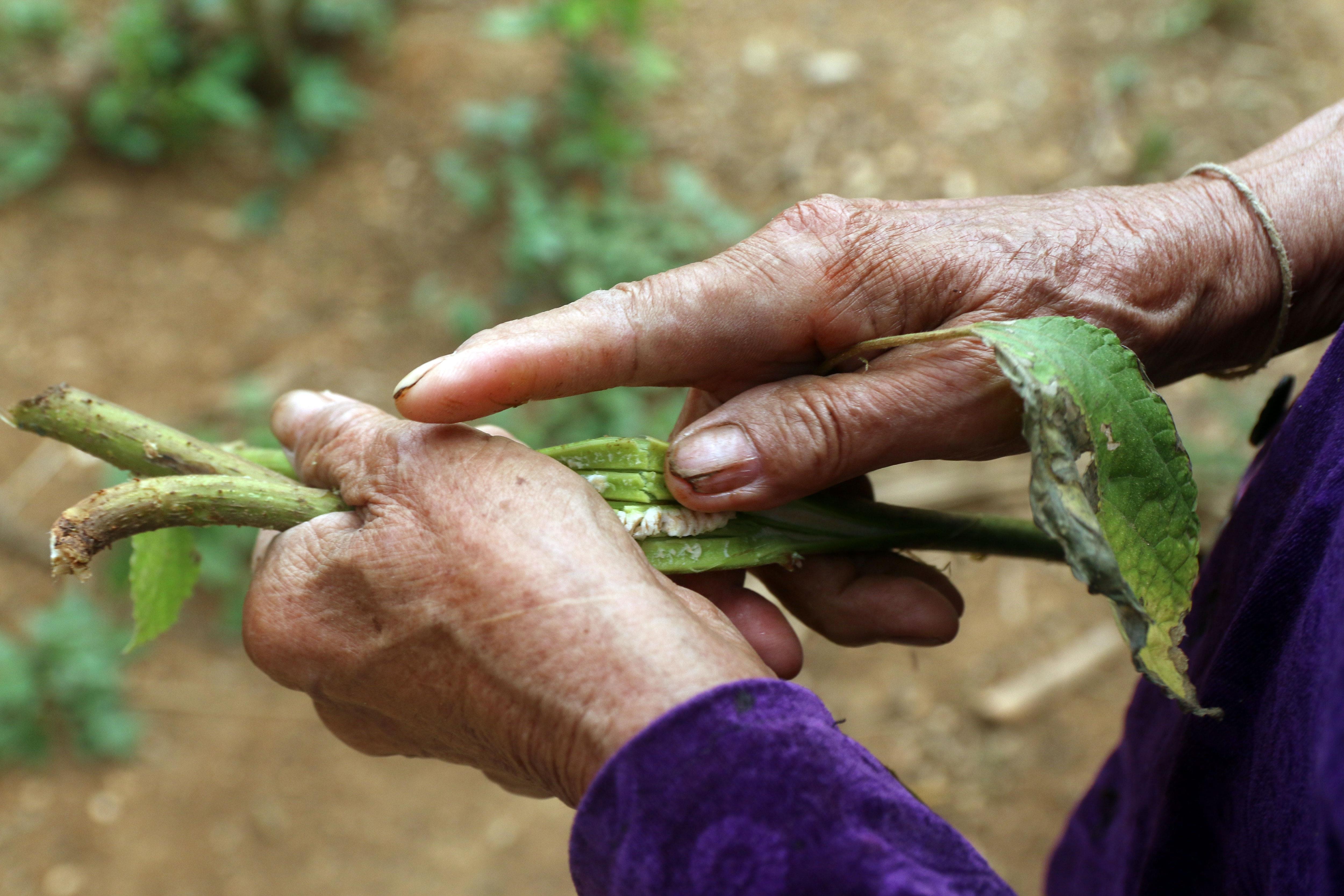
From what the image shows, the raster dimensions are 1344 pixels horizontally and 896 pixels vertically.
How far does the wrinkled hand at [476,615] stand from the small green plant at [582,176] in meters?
2.41

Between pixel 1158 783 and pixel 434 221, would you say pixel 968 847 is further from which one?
pixel 434 221

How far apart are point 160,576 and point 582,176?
10.0 ft

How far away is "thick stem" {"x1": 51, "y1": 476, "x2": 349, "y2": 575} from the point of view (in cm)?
116

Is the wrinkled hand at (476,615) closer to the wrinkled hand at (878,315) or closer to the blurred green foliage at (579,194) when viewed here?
the wrinkled hand at (878,315)

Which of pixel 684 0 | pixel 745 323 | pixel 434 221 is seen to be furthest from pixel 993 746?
pixel 684 0

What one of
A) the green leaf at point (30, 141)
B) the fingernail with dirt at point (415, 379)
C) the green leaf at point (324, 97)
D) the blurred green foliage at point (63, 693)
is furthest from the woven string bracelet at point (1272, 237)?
the green leaf at point (30, 141)

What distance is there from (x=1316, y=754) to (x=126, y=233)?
15.3 ft

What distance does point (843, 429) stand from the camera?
51.1 inches

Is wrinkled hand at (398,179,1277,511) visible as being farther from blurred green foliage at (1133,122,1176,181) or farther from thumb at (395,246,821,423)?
blurred green foliage at (1133,122,1176,181)

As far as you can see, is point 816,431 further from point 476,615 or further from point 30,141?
point 30,141

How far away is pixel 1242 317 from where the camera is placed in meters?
1.41

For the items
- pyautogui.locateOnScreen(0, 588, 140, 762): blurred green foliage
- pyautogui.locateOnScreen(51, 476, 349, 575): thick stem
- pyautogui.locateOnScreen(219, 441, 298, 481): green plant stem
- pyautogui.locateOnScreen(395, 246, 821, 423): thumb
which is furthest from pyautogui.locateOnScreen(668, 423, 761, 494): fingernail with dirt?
pyautogui.locateOnScreen(0, 588, 140, 762): blurred green foliage

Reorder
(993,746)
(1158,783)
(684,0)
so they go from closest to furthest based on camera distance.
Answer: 1. (1158,783)
2. (993,746)
3. (684,0)

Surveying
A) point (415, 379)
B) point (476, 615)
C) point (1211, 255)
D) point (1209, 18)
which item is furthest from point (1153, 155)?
point (476, 615)
